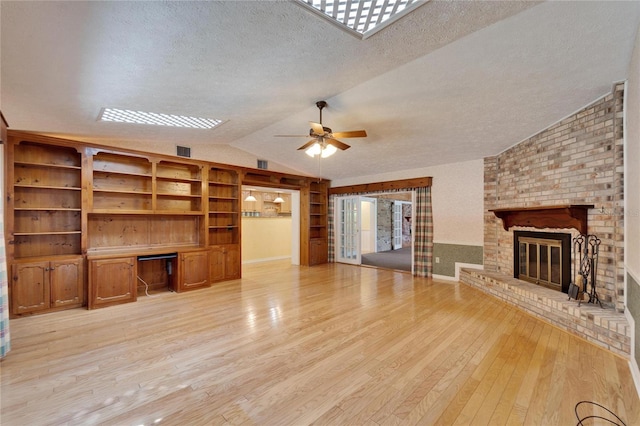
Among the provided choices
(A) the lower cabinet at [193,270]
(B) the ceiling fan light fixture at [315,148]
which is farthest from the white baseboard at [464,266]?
(A) the lower cabinet at [193,270]

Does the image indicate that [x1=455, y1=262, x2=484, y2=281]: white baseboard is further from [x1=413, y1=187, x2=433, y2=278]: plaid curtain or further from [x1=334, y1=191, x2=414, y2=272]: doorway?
[x1=334, y1=191, x2=414, y2=272]: doorway

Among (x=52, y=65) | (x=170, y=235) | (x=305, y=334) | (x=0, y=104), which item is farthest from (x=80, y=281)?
(x=305, y=334)

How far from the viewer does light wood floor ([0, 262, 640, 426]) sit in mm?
1847

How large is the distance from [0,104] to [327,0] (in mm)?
3362

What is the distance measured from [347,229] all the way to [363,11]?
6243 mm

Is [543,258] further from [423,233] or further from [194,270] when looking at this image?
[194,270]

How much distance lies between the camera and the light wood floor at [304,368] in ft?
6.06

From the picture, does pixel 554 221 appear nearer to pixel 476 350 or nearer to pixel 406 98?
pixel 476 350

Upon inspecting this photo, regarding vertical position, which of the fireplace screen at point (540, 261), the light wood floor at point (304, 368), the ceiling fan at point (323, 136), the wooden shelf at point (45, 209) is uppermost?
the ceiling fan at point (323, 136)

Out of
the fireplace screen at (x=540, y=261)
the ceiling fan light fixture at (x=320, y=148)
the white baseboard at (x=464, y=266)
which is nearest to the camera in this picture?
the ceiling fan light fixture at (x=320, y=148)

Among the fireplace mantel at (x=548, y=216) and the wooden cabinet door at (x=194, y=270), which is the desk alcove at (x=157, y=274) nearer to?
the wooden cabinet door at (x=194, y=270)

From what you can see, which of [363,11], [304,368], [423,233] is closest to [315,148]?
[363,11]

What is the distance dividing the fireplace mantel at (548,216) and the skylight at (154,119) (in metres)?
4.57

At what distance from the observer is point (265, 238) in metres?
7.81
